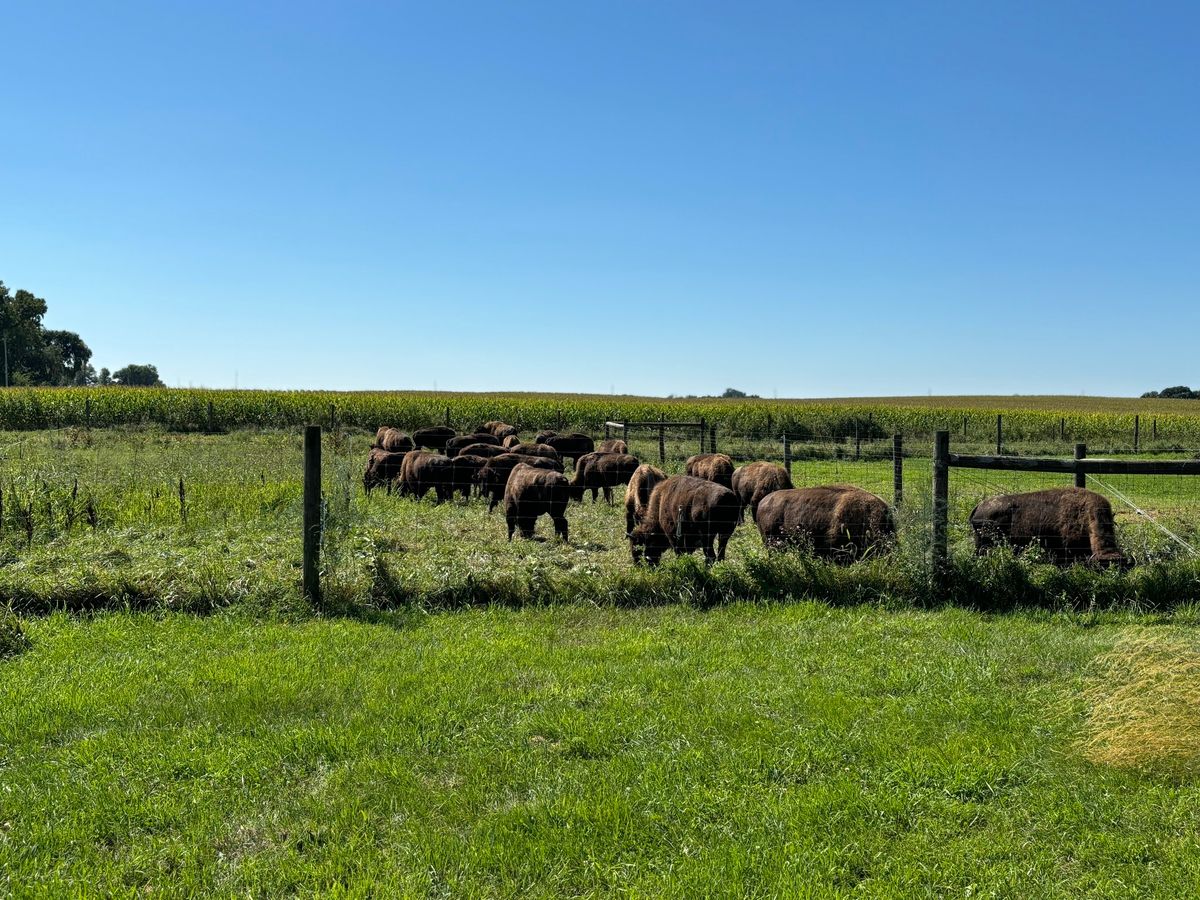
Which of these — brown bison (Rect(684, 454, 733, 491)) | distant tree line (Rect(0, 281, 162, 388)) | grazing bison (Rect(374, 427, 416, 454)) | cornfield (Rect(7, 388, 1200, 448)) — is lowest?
brown bison (Rect(684, 454, 733, 491))

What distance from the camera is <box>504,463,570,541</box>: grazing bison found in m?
13.0

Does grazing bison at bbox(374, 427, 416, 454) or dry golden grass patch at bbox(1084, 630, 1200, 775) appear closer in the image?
dry golden grass patch at bbox(1084, 630, 1200, 775)

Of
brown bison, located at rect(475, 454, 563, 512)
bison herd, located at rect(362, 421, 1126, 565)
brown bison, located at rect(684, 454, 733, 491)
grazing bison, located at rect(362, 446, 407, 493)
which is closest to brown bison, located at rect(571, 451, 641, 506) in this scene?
brown bison, located at rect(475, 454, 563, 512)

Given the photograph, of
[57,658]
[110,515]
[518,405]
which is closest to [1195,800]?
[57,658]

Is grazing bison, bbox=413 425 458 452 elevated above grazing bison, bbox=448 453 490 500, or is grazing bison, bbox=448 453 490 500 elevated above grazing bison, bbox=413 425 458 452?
grazing bison, bbox=413 425 458 452

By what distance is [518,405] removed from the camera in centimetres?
4341

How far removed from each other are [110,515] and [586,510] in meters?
8.50

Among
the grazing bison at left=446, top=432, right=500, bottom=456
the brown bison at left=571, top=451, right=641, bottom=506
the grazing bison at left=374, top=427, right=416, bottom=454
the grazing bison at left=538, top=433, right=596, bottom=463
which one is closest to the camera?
the brown bison at left=571, top=451, right=641, bottom=506

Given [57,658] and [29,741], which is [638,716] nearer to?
[29,741]

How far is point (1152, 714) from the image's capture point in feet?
14.7

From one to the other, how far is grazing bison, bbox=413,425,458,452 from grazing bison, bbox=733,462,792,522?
12.6 m

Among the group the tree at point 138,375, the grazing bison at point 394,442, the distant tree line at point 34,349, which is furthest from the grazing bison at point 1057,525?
the tree at point 138,375

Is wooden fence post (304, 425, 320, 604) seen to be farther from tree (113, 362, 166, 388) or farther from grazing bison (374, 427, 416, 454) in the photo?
tree (113, 362, 166, 388)

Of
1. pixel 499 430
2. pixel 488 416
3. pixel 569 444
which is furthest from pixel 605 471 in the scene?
pixel 488 416
